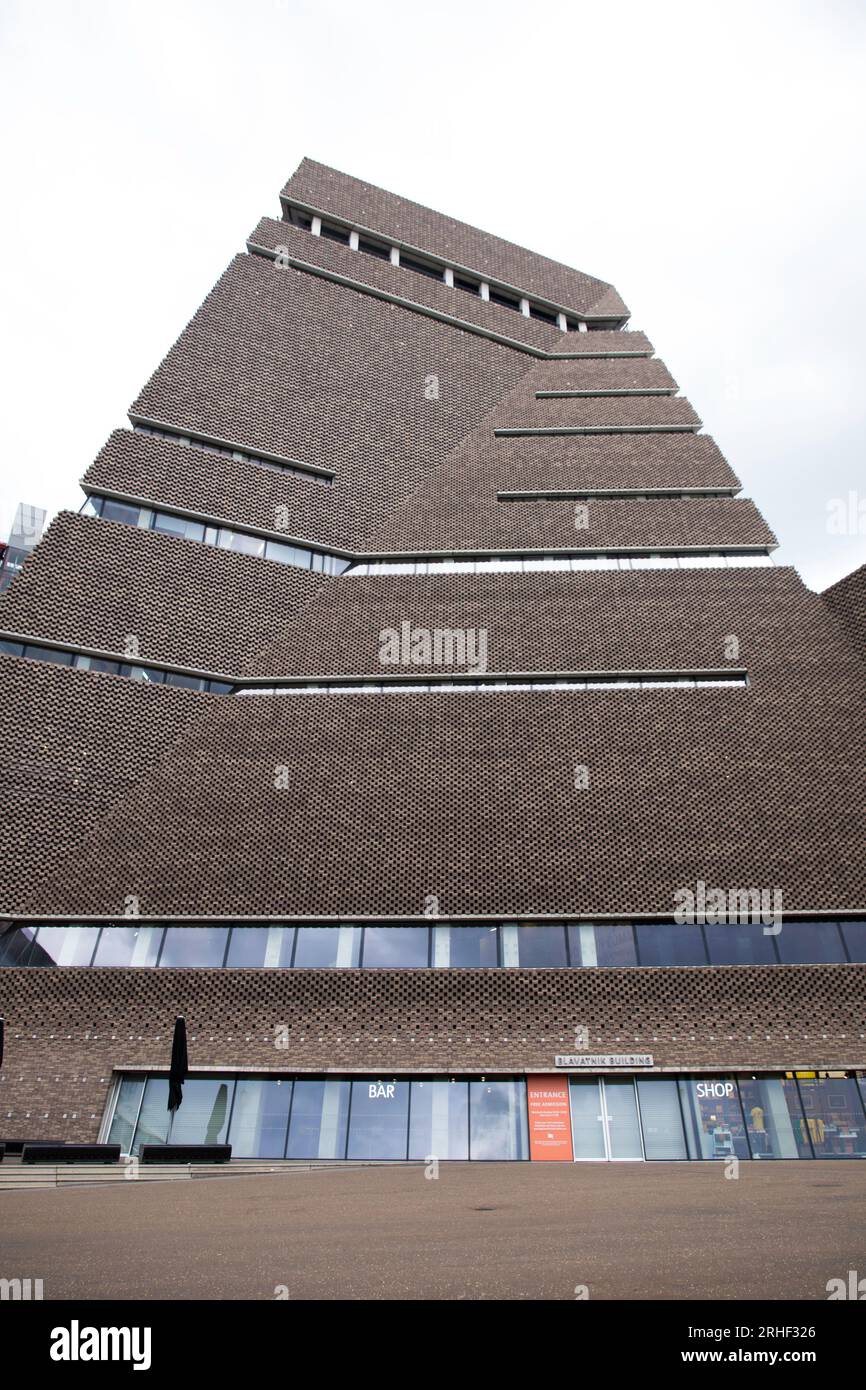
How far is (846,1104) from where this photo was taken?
64.1 ft

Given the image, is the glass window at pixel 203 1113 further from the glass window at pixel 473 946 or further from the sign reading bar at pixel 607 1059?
the sign reading bar at pixel 607 1059

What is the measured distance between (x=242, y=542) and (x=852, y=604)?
23.0m

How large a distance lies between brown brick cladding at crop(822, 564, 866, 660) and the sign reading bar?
1627cm

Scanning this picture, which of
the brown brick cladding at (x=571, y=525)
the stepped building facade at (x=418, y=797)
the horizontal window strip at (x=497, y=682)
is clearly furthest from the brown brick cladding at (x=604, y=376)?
the horizontal window strip at (x=497, y=682)

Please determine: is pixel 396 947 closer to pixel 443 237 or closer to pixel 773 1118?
pixel 773 1118

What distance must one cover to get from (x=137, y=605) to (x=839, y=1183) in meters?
25.0

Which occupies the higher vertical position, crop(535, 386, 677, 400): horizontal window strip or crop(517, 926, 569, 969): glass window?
crop(535, 386, 677, 400): horizontal window strip

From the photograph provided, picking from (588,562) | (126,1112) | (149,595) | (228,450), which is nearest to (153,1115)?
(126,1112)

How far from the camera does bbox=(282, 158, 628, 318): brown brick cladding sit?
47.6m

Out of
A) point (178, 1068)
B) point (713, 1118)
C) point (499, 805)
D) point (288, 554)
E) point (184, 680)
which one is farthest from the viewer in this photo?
point (288, 554)

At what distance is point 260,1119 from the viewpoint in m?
20.1

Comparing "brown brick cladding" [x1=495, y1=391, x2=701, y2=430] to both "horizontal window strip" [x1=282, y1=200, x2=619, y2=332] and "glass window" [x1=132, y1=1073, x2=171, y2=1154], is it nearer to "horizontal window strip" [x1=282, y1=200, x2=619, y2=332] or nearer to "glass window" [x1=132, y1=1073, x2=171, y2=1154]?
"horizontal window strip" [x1=282, y1=200, x2=619, y2=332]

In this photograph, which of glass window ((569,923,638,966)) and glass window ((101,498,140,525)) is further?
glass window ((101,498,140,525))

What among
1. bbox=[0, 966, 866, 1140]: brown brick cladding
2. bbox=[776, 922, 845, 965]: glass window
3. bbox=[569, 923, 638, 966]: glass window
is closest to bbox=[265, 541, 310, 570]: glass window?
bbox=[0, 966, 866, 1140]: brown brick cladding
